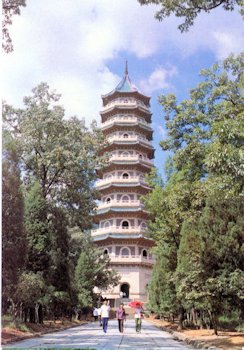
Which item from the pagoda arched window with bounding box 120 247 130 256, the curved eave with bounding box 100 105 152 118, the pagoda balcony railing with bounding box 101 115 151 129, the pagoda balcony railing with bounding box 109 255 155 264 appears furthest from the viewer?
the pagoda arched window with bounding box 120 247 130 256

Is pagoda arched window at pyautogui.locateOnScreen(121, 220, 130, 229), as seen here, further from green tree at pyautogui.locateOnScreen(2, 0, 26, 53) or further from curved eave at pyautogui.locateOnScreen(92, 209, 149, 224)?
green tree at pyautogui.locateOnScreen(2, 0, 26, 53)

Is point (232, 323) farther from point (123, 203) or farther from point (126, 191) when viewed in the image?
point (126, 191)

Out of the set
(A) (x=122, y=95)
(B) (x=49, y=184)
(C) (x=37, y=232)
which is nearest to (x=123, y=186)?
(A) (x=122, y=95)

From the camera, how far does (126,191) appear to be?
23969 millimetres

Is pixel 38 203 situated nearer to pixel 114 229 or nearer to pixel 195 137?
pixel 195 137

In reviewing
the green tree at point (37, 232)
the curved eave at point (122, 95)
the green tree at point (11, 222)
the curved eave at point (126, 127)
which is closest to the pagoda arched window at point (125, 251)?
the curved eave at point (126, 127)

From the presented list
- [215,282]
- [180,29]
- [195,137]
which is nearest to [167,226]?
[195,137]

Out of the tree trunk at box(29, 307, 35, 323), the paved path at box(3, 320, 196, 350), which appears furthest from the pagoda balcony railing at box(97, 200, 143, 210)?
the paved path at box(3, 320, 196, 350)

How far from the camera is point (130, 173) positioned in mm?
23719

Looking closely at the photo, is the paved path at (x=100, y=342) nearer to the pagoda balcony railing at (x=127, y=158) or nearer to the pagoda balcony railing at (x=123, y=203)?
the pagoda balcony railing at (x=127, y=158)

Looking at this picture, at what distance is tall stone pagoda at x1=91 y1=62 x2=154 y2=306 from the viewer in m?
22.2

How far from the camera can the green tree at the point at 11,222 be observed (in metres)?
7.51

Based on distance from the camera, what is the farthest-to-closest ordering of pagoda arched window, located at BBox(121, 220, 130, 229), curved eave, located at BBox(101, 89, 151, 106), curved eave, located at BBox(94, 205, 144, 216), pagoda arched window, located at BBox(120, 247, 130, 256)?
pagoda arched window, located at BBox(120, 247, 130, 256) < pagoda arched window, located at BBox(121, 220, 130, 229) < curved eave, located at BBox(94, 205, 144, 216) < curved eave, located at BBox(101, 89, 151, 106)

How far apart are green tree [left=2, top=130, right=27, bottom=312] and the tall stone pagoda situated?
525 inches
